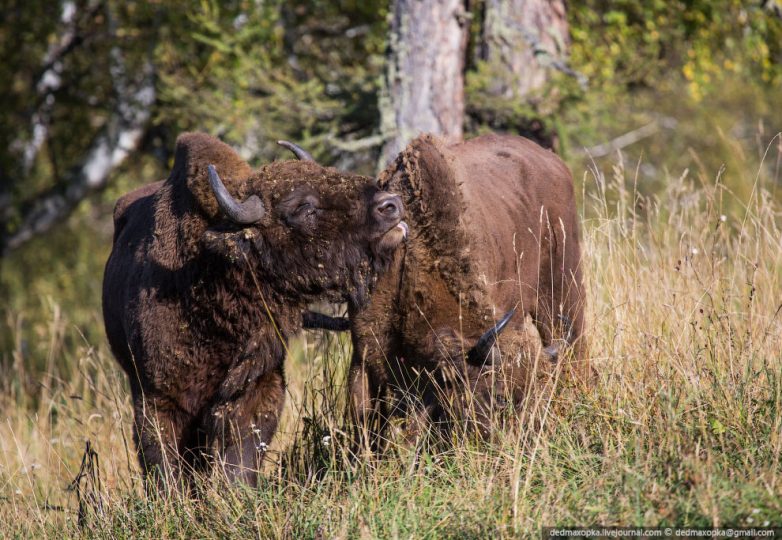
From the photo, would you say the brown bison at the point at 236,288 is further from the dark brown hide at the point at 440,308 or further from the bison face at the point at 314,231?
the dark brown hide at the point at 440,308

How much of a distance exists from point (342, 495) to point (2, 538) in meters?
1.75

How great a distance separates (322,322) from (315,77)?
17.0 ft

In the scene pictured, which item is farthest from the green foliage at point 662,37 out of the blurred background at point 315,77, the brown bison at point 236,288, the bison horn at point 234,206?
the bison horn at point 234,206

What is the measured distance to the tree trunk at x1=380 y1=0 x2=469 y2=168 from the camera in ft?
26.6

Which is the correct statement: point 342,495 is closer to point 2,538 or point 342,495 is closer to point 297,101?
point 2,538

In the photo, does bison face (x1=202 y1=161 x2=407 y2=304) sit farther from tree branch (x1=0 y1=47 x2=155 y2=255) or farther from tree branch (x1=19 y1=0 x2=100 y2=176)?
tree branch (x1=19 y1=0 x2=100 y2=176)

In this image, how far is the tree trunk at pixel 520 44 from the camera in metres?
8.88

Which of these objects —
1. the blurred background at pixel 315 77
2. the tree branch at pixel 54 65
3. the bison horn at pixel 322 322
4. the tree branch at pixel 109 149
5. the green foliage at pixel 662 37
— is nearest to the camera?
the bison horn at pixel 322 322

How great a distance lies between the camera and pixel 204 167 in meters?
4.99

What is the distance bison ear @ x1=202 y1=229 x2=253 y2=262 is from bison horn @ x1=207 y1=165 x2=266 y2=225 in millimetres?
83

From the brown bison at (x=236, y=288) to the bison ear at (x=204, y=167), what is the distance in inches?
0.4

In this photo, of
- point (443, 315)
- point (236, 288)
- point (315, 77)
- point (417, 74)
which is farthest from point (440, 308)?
point (315, 77)

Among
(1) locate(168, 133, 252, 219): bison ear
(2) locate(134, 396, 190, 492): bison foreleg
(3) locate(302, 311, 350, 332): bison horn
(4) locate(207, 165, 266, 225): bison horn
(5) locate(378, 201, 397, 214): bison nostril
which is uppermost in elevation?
(1) locate(168, 133, 252, 219): bison ear

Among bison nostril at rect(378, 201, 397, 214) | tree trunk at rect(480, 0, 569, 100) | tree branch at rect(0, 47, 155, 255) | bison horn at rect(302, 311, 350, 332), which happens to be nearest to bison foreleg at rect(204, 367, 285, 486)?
bison horn at rect(302, 311, 350, 332)
